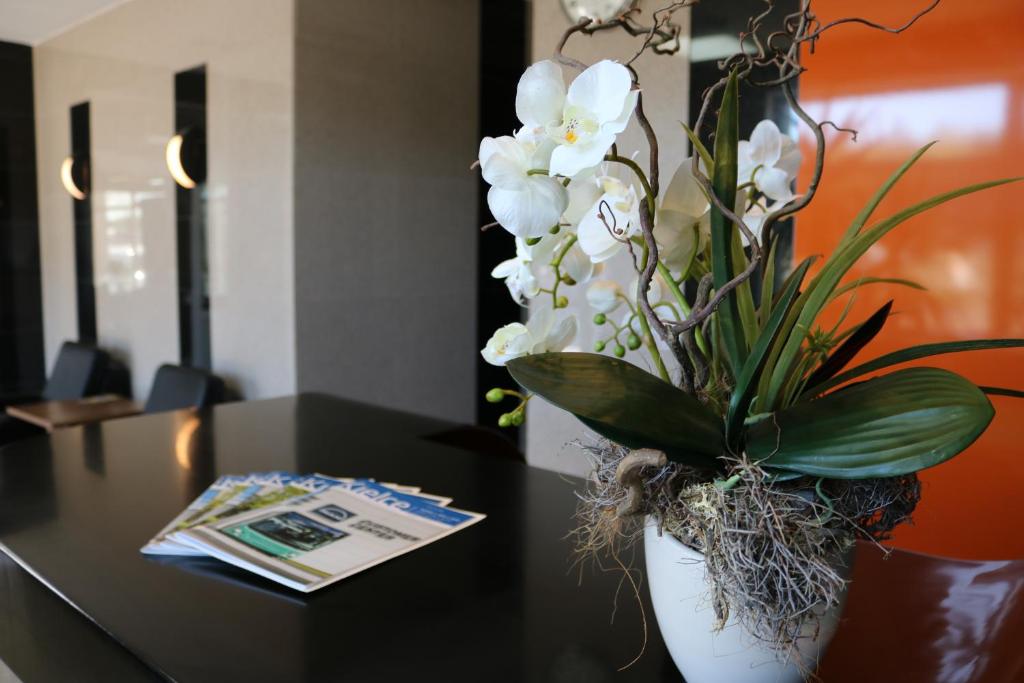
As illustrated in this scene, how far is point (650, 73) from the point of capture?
319 cm

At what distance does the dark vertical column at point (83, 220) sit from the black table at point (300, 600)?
2.93 m

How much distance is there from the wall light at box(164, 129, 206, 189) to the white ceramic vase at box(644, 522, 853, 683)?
4.09 meters

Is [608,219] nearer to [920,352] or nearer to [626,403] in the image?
[626,403]

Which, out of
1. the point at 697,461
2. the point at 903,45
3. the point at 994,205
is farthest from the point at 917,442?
the point at 903,45

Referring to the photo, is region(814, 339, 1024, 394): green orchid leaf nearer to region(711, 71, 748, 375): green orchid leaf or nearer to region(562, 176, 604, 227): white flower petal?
region(711, 71, 748, 375): green orchid leaf

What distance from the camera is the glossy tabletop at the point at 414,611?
90 cm

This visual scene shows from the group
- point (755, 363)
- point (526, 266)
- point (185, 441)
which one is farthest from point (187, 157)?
point (755, 363)

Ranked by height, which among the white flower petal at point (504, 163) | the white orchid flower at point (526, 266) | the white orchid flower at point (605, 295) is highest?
the white flower petal at point (504, 163)

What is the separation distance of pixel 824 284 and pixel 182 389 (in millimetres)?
3644

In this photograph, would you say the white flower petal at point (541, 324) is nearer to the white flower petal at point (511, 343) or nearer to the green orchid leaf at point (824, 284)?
the white flower petal at point (511, 343)

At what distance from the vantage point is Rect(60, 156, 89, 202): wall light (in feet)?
13.8

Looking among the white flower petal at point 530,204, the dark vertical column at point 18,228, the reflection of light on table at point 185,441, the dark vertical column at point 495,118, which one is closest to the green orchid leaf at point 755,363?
the white flower petal at point 530,204

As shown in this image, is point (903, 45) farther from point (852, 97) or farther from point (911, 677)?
point (911, 677)

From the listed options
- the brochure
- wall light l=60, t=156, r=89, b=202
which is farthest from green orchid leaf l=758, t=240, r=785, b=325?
wall light l=60, t=156, r=89, b=202
